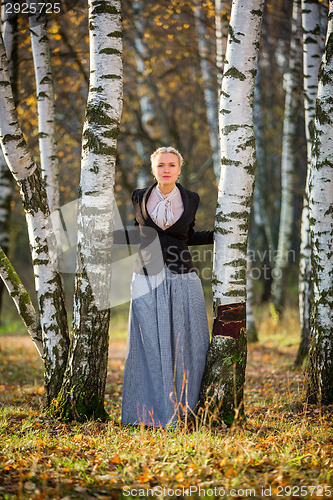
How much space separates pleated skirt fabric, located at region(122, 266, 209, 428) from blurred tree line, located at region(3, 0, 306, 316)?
4.65 metres

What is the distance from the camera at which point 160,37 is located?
9.73 metres

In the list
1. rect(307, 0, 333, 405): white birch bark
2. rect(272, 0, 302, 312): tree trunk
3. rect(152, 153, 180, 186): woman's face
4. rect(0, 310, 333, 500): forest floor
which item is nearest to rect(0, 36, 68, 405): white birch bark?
rect(0, 310, 333, 500): forest floor

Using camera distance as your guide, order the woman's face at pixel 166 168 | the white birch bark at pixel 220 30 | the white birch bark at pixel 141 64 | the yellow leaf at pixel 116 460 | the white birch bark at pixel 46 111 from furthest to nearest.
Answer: the white birch bark at pixel 141 64 → the white birch bark at pixel 220 30 → the white birch bark at pixel 46 111 → the woman's face at pixel 166 168 → the yellow leaf at pixel 116 460

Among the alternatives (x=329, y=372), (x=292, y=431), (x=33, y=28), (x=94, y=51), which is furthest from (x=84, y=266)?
(x=33, y=28)

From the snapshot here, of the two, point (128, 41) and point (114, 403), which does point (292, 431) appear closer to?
point (114, 403)

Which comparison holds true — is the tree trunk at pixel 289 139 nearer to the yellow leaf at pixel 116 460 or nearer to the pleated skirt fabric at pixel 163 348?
the pleated skirt fabric at pixel 163 348

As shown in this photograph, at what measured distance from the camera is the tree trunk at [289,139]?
7.99 metres

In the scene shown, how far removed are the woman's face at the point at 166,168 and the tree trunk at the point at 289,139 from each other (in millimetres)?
4580

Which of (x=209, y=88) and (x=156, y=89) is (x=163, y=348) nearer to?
(x=209, y=88)

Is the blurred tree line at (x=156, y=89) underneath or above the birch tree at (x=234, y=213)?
above
